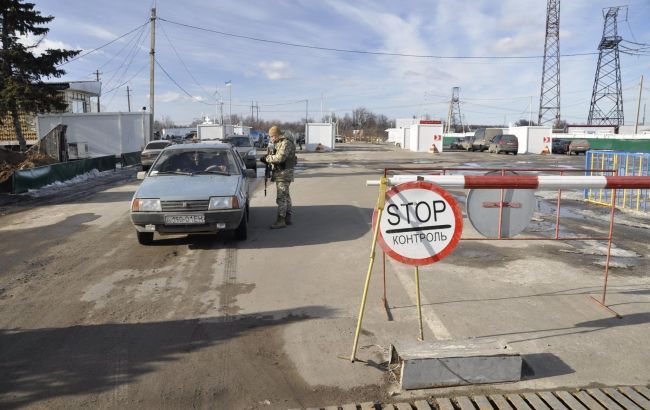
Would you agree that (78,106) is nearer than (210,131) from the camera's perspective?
Yes

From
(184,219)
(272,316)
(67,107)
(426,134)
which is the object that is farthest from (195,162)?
(426,134)

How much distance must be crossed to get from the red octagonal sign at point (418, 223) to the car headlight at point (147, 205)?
412cm

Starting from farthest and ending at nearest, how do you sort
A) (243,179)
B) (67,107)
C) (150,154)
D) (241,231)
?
(67,107) → (150,154) → (243,179) → (241,231)

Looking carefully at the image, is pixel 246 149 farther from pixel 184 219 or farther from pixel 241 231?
pixel 184 219

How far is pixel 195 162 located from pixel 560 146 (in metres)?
46.3

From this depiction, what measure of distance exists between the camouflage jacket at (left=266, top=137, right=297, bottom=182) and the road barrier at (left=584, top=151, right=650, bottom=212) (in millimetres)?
6856

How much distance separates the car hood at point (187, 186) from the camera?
7211 millimetres

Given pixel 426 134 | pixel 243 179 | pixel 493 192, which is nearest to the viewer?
pixel 493 192

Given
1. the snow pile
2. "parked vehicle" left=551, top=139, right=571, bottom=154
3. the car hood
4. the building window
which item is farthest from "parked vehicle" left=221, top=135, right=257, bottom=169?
"parked vehicle" left=551, top=139, right=571, bottom=154

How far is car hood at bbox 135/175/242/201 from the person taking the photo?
721 cm

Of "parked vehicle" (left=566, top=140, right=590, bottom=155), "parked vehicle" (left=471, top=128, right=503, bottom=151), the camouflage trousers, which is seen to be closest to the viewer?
the camouflage trousers

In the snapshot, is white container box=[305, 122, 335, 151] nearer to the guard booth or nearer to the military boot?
the guard booth

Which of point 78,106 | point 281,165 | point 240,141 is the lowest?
point 281,165

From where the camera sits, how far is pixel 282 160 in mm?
8852
